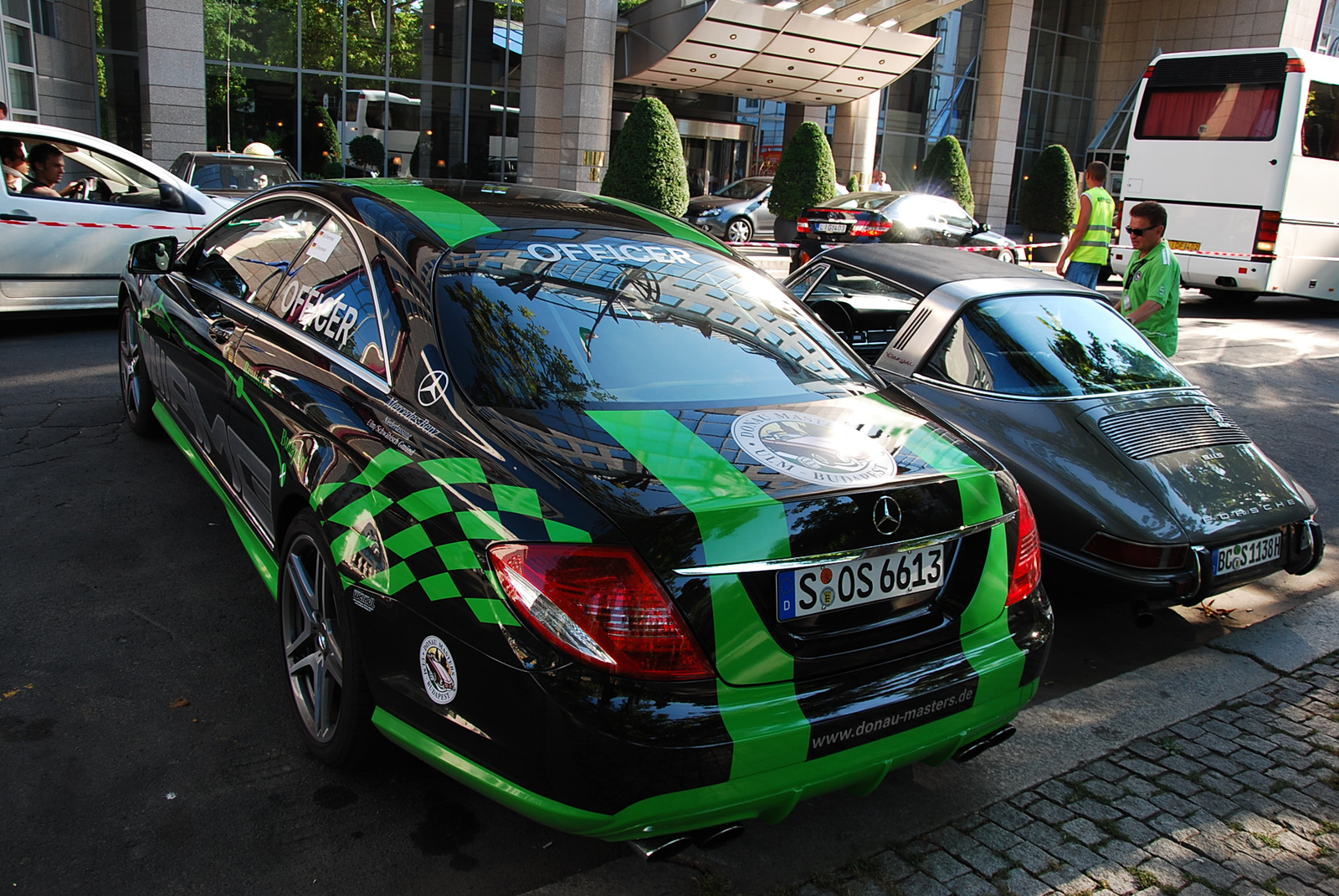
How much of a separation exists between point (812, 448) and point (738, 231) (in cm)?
1990

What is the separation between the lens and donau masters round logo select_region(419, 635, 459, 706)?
234 centimetres

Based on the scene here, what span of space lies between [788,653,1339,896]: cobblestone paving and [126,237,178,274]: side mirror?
13.4 feet

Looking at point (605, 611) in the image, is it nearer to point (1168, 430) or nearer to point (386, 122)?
point (1168, 430)

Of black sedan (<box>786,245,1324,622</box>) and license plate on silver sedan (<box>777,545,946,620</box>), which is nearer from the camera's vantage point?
license plate on silver sedan (<box>777,545,946,620</box>)

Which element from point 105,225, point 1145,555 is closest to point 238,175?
point 105,225

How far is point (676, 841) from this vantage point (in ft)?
7.43

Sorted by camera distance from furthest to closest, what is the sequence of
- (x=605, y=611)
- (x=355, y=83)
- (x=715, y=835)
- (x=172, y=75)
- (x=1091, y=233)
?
1. (x=355, y=83)
2. (x=172, y=75)
3. (x=1091, y=233)
4. (x=715, y=835)
5. (x=605, y=611)

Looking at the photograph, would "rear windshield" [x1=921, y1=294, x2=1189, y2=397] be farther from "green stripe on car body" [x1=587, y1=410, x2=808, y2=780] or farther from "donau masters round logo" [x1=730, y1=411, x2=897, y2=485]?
"green stripe on car body" [x1=587, y1=410, x2=808, y2=780]

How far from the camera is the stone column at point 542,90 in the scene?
21.3m

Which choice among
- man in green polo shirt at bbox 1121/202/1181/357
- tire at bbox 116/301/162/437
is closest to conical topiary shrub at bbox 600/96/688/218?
man in green polo shirt at bbox 1121/202/1181/357

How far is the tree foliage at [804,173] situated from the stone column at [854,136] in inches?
234

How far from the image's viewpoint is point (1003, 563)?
8.98 feet

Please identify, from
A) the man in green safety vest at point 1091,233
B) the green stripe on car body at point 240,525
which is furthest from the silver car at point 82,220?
the man in green safety vest at point 1091,233

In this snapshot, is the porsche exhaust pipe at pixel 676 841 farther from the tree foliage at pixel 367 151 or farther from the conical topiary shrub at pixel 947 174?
the conical topiary shrub at pixel 947 174
